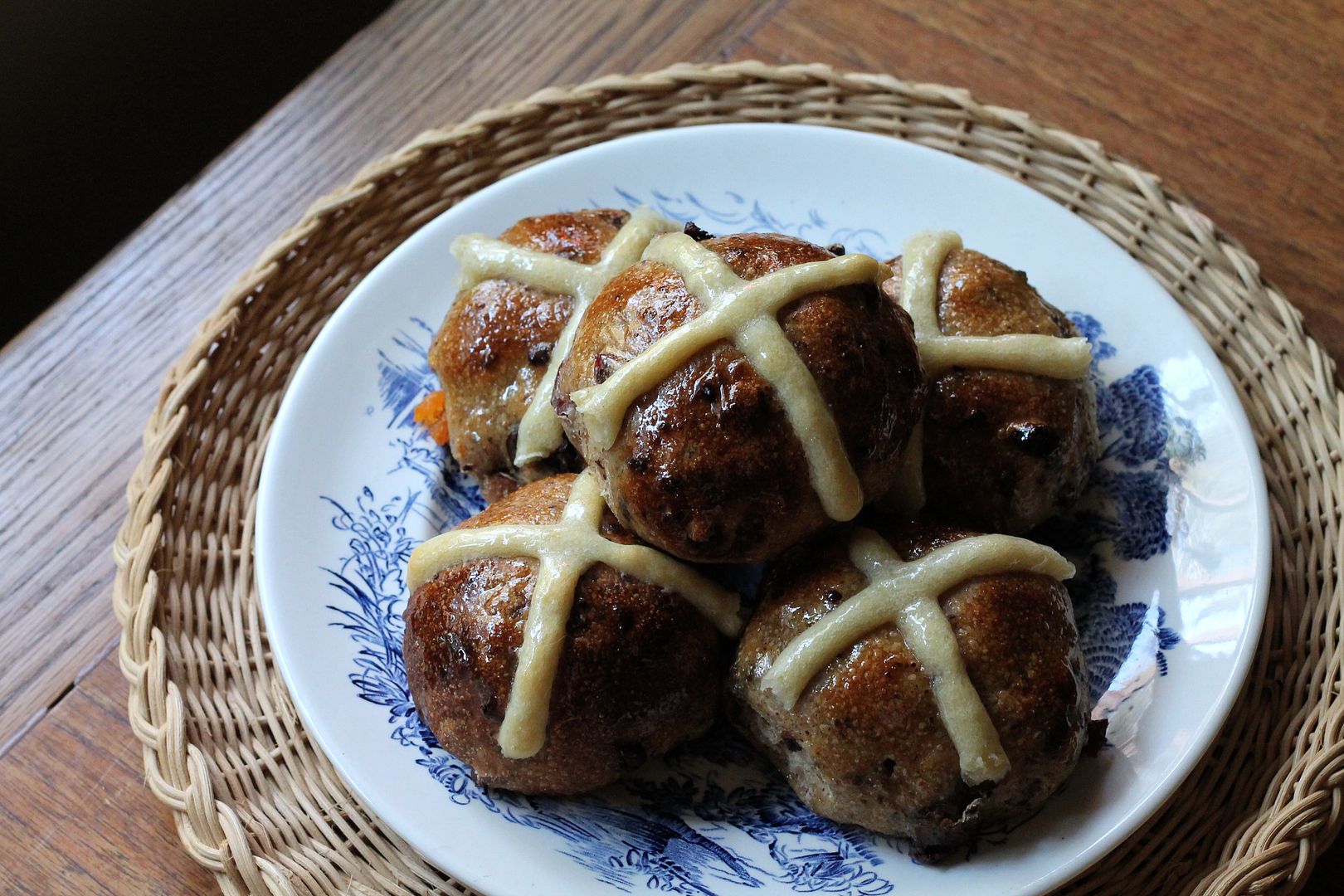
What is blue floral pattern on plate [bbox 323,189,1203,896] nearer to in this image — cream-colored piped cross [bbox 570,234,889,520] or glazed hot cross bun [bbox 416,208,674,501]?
glazed hot cross bun [bbox 416,208,674,501]

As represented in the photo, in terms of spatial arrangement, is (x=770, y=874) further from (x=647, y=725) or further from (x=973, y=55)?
(x=973, y=55)

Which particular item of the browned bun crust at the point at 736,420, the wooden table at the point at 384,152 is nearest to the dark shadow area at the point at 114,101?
the wooden table at the point at 384,152

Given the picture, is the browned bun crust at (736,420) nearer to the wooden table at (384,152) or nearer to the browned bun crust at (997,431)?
the browned bun crust at (997,431)

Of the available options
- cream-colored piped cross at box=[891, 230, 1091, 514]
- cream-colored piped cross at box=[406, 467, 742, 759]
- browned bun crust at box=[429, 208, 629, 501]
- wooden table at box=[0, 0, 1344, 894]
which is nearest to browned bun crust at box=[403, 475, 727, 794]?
cream-colored piped cross at box=[406, 467, 742, 759]

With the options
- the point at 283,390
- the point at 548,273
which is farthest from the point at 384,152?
the point at 548,273

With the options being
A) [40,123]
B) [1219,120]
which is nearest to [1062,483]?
[1219,120]
